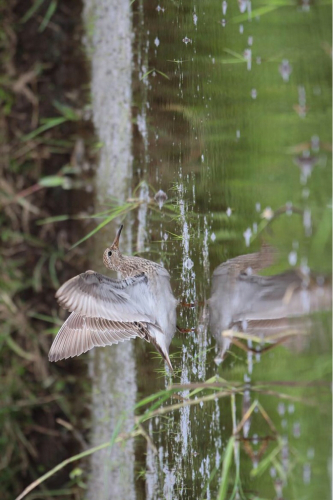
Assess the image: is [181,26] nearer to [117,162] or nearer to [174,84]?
[174,84]

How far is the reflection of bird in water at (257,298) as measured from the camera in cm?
41

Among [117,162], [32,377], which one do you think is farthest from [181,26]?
[32,377]

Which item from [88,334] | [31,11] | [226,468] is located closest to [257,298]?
[226,468]

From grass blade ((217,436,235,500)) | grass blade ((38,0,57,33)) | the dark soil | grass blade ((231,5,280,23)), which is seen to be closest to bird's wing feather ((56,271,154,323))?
grass blade ((217,436,235,500))

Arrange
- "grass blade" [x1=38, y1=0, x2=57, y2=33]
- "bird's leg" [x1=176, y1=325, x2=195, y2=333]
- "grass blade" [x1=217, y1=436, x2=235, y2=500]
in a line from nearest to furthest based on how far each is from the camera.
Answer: "grass blade" [x1=217, y1=436, x2=235, y2=500], "bird's leg" [x1=176, y1=325, x2=195, y2=333], "grass blade" [x1=38, y1=0, x2=57, y2=33]

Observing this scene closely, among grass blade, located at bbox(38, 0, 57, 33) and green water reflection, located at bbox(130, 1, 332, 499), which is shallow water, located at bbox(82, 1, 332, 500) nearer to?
green water reflection, located at bbox(130, 1, 332, 499)

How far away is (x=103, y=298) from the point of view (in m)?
0.64

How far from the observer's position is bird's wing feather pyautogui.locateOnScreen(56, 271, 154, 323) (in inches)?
24.4

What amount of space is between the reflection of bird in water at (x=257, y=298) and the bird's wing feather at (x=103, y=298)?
0.33ft

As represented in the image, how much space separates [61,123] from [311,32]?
0.76 m

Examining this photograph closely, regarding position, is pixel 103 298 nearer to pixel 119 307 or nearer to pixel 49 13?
pixel 119 307

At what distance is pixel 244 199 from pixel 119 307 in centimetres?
20

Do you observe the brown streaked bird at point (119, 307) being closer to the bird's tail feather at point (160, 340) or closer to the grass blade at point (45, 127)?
the bird's tail feather at point (160, 340)

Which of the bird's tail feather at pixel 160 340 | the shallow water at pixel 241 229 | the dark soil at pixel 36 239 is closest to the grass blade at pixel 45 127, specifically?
the dark soil at pixel 36 239
